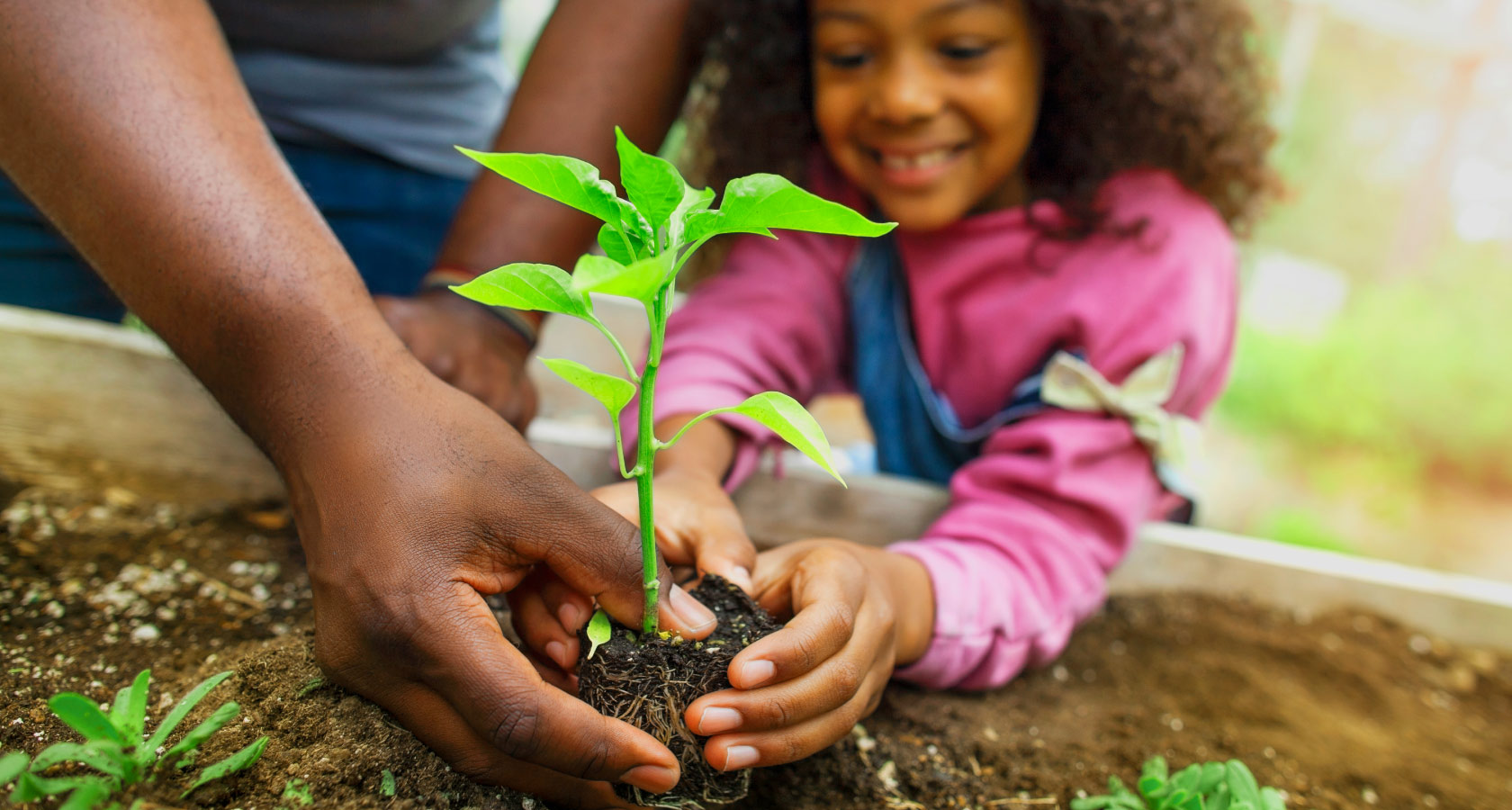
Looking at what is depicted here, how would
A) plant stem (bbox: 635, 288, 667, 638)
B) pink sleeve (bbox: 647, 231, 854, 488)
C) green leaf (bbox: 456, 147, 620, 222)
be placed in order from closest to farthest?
green leaf (bbox: 456, 147, 620, 222) < plant stem (bbox: 635, 288, 667, 638) < pink sleeve (bbox: 647, 231, 854, 488)

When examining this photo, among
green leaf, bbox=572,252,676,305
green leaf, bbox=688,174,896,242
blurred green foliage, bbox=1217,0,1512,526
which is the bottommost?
blurred green foliage, bbox=1217,0,1512,526

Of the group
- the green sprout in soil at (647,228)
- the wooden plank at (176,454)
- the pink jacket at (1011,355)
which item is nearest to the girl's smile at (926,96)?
the pink jacket at (1011,355)

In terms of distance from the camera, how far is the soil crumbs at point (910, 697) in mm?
1103

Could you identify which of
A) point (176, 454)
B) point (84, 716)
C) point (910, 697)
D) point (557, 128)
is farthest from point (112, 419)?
point (910, 697)

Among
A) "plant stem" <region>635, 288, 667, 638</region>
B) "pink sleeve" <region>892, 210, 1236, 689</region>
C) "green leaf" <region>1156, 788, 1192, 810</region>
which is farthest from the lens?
"pink sleeve" <region>892, 210, 1236, 689</region>

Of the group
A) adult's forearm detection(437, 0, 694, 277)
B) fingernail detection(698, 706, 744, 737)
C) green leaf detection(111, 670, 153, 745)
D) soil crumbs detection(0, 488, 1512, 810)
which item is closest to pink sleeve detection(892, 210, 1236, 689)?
soil crumbs detection(0, 488, 1512, 810)

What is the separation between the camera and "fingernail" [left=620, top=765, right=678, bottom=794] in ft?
3.30

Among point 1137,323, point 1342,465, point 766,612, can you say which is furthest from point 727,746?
point 1342,465

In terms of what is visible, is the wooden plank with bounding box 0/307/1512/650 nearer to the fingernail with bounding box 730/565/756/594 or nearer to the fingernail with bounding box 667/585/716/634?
the fingernail with bounding box 730/565/756/594

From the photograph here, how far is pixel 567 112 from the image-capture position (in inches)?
74.5

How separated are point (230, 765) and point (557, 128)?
1.30 meters

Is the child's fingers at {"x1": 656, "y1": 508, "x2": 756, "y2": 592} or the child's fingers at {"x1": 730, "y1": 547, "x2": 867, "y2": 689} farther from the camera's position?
the child's fingers at {"x1": 656, "y1": 508, "x2": 756, "y2": 592}

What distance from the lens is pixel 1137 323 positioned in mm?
1923

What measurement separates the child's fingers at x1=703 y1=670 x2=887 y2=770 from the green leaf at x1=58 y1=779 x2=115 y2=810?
1.95 ft
